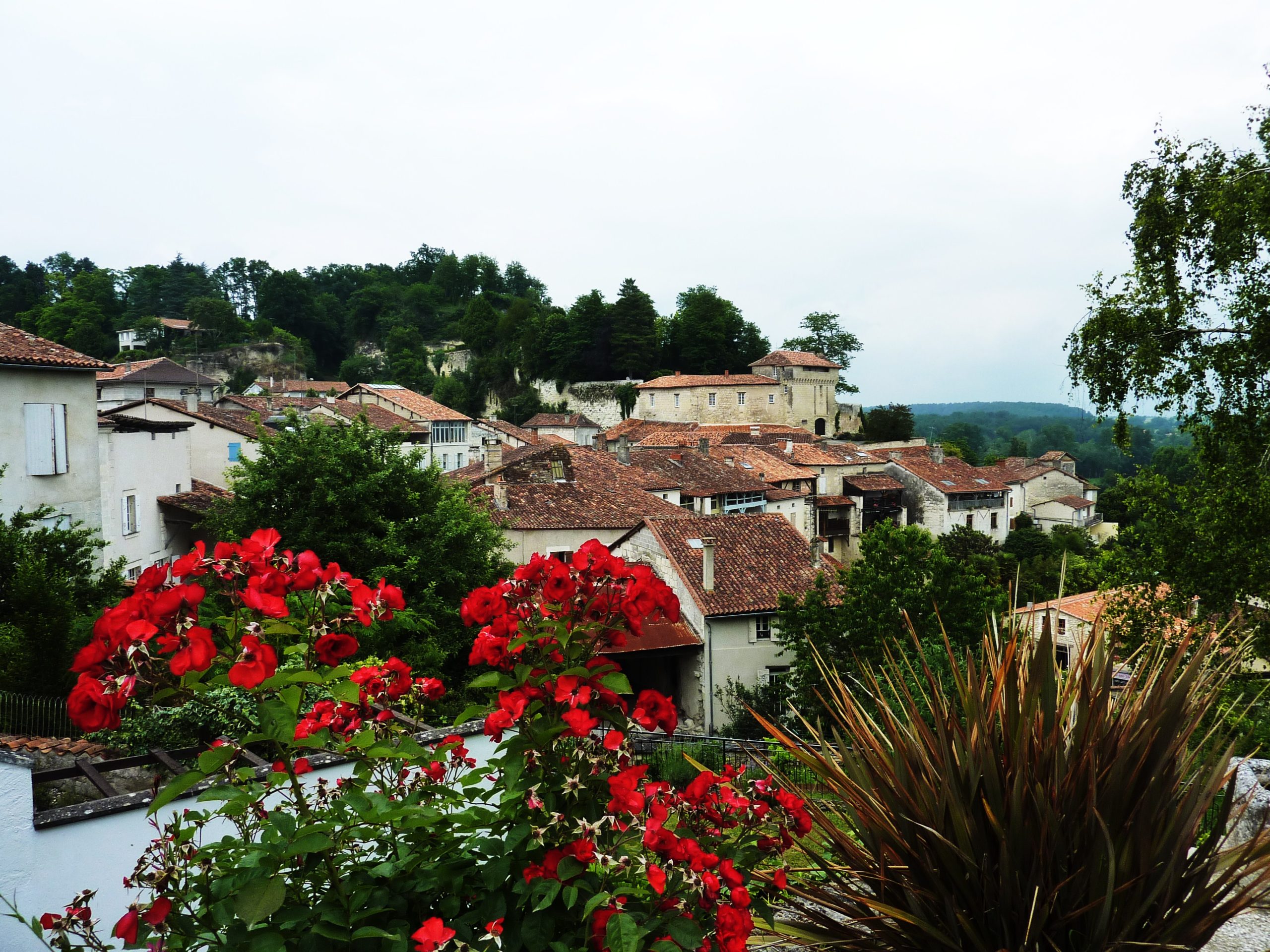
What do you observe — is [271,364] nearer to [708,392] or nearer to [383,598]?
[708,392]

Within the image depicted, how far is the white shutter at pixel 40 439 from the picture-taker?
55.1ft

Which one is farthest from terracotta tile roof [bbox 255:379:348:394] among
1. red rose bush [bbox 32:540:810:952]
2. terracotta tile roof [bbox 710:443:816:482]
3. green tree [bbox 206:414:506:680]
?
red rose bush [bbox 32:540:810:952]

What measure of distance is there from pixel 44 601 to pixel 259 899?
11.9 metres

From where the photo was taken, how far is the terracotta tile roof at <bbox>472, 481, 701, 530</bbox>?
27.9 meters

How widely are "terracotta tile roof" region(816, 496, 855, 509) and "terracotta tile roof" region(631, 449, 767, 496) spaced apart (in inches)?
294

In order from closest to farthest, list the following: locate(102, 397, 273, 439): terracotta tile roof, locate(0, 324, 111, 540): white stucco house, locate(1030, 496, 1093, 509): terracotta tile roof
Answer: locate(0, 324, 111, 540): white stucco house
locate(102, 397, 273, 439): terracotta tile roof
locate(1030, 496, 1093, 509): terracotta tile roof

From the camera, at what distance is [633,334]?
81.1m

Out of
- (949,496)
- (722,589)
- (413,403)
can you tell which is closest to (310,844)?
(722,589)

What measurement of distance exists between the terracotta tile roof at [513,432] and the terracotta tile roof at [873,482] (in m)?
19.5

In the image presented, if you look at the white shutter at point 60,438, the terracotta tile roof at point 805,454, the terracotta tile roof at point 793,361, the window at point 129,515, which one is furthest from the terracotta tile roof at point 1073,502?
the white shutter at point 60,438

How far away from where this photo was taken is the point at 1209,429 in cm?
1109

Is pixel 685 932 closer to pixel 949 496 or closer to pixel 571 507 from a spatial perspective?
pixel 571 507

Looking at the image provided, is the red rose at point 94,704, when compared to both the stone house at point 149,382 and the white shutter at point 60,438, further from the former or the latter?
the stone house at point 149,382

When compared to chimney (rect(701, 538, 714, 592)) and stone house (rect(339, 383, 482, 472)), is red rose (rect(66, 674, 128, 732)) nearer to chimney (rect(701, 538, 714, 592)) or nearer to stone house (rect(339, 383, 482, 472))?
chimney (rect(701, 538, 714, 592))
